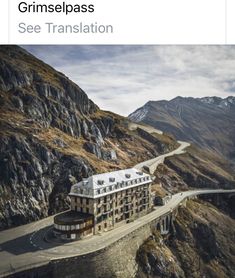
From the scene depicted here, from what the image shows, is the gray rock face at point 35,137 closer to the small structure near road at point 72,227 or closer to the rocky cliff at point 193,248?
the small structure near road at point 72,227

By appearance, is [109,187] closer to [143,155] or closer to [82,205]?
[82,205]

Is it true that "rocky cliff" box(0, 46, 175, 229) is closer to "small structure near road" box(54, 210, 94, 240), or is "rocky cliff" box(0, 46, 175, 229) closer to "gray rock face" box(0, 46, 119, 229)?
→ "gray rock face" box(0, 46, 119, 229)

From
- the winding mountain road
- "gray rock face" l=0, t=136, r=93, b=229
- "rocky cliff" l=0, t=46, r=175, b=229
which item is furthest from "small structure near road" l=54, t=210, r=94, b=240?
"rocky cliff" l=0, t=46, r=175, b=229

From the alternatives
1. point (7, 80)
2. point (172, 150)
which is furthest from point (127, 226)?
point (172, 150)

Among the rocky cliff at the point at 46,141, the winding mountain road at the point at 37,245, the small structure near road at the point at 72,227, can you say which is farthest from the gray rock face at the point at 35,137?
the small structure near road at the point at 72,227

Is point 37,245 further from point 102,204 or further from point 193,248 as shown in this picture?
point 193,248

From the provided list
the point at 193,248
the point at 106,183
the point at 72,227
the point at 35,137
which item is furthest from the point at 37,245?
the point at 193,248
